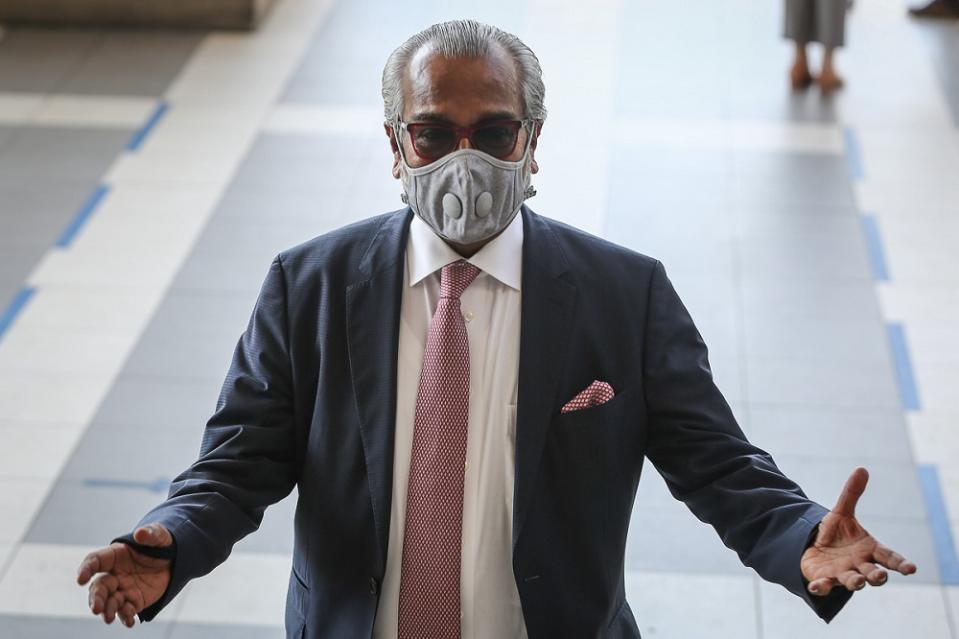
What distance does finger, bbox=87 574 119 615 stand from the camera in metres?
1.92

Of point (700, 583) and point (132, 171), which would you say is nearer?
point (700, 583)

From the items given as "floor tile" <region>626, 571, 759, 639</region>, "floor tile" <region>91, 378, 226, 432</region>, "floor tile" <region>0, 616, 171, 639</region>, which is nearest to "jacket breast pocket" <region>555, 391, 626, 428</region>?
"floor tile" <region>626, 571, 759, 639</region>

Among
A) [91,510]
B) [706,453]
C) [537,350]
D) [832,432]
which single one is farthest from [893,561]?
[91,510]

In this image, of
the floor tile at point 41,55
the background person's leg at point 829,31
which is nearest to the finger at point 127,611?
the floor tile at point 41,55

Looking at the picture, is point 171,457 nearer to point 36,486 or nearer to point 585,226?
point 36,486

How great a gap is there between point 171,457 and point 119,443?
0.70 feet

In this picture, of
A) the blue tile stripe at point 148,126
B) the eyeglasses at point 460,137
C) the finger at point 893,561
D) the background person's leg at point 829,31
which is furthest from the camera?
the background person's leg at point 829,31

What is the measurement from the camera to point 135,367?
5.33 meters

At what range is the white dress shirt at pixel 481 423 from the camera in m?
2.18

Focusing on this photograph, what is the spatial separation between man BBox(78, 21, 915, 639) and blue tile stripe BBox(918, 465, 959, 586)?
2.34 metres

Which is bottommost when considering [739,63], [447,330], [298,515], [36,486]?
→ [739,63]

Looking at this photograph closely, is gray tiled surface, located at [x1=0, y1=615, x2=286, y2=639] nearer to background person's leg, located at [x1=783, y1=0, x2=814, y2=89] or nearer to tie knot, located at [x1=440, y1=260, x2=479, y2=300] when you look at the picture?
tie knot, located at [x1=440, y1=260, x2=479, y2=300]

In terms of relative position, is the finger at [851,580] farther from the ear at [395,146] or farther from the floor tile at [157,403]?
the floor tile at [157,403]

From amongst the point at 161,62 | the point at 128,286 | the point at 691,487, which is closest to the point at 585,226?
the point at 128,286
